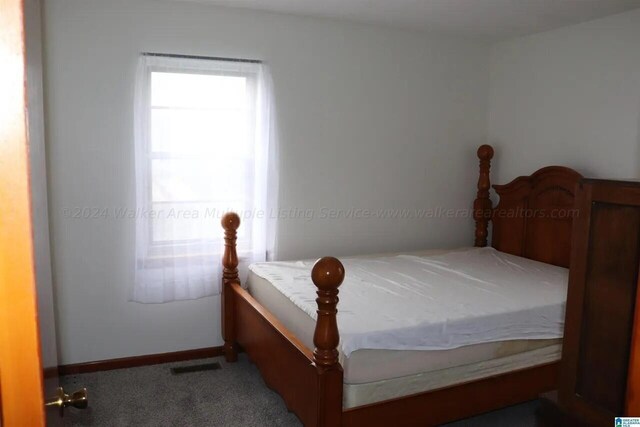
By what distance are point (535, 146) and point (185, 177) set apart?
2.55 metres

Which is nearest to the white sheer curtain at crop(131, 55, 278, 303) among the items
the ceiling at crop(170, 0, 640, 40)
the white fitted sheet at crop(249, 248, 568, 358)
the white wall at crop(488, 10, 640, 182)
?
the white fitted sheet at crop(249, 248, 568, 358)

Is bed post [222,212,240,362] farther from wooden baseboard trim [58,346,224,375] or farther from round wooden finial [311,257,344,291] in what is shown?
round wooden finial [311,257,344,291]

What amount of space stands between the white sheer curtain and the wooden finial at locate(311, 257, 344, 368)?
5.06ft

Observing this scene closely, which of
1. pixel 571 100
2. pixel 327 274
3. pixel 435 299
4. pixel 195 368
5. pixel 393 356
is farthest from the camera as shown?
pixel 571 100

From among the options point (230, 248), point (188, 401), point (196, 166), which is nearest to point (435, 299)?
point (230, 248)

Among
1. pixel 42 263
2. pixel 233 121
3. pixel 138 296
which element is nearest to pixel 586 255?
pixel 42 263

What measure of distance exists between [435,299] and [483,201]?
1760mm

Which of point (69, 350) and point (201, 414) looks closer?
point (201, 414)

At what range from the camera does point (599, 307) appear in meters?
1.50

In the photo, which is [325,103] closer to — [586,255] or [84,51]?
[84,51]

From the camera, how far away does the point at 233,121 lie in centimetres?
340

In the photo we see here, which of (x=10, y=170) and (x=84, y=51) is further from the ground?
(x=84, y=51)

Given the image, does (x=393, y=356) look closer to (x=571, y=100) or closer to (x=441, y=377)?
(x=441, y=377)

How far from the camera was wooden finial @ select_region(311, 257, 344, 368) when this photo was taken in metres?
2.05
